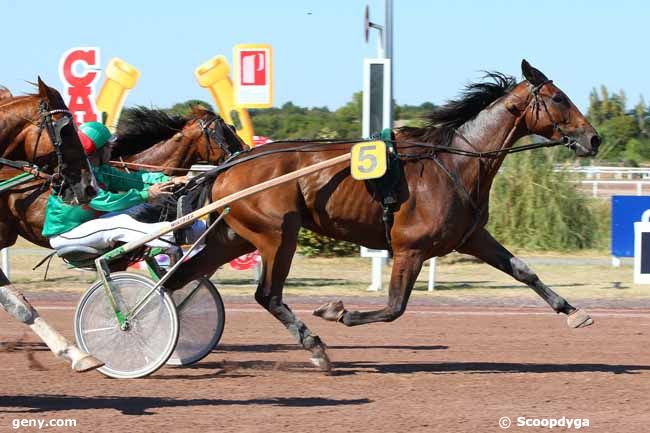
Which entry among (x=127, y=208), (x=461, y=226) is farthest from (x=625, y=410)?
(x=127, y=208)

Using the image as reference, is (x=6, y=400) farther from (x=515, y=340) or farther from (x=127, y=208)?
(x=515, y=340)

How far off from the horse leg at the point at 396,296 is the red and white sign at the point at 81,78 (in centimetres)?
673

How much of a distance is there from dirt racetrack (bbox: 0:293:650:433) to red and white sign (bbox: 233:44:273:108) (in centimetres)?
445

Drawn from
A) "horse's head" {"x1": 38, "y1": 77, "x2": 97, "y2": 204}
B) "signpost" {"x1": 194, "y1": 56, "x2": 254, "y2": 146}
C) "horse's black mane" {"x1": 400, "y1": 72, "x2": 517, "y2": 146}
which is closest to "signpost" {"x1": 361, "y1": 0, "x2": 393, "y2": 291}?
"signpost" {"x1": 194, "y1": 56, "x2": 254, "y2": 146}

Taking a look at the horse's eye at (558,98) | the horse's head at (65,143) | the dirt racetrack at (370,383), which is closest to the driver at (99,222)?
the horse's head at (65,143)

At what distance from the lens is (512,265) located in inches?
289

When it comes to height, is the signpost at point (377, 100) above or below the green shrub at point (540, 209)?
above

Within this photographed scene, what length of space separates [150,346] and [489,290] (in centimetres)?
661

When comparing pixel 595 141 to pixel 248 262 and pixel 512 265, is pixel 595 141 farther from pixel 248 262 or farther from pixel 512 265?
pixel 248 262

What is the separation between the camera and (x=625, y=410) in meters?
5.88

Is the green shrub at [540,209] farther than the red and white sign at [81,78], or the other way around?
the green shrub at [540,209]

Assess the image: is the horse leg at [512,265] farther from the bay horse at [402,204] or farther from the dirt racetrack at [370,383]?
the dirt racetrack at [370,383]

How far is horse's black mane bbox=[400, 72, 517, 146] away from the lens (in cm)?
747

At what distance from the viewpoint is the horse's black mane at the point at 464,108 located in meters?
7.47
